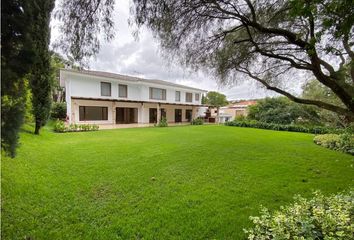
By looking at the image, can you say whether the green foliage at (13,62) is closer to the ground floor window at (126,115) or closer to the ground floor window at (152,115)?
the ground floor window at (126,115)

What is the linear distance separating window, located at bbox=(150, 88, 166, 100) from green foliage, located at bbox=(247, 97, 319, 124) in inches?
443

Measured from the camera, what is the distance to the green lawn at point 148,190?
3152mm

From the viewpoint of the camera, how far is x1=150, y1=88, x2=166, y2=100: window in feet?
77.9

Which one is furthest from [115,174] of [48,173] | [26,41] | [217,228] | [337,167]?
[337,167]

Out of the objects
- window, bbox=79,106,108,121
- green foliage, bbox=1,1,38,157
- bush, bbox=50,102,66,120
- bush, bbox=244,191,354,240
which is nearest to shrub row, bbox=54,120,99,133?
window, bbox=79,106,108,121

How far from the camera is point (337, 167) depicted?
22.3 ft

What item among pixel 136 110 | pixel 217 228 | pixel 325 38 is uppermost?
pixel 325 38

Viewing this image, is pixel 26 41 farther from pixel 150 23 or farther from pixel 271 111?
pixel 271 111

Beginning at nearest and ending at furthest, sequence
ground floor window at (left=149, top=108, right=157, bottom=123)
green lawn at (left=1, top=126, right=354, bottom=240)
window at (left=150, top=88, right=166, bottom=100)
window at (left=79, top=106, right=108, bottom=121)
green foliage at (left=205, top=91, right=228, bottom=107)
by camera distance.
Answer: green lawn at (left=1, top=126, right=354, bottom=240) < window at (left=79, top=106, right=108, bottom=121) < window at (left=150, top=88, right=166, bottom=100) < ground floor window at (left=149, top=108, right=157, bottom=123) < green foliage at (left=205, top=91, right=228, bottom=107)

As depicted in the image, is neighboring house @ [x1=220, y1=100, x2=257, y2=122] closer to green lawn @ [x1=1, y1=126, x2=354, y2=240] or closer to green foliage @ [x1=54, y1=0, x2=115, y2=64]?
green lawn @ [x1=1, y1=126, x2=354, y2=240]

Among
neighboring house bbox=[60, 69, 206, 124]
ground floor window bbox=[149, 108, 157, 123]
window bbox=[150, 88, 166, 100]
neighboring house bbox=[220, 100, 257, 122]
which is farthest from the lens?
neighboring house bbox=[220, 100, 257, 122]

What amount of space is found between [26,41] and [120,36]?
2.85m

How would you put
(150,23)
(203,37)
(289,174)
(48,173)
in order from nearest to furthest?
(150,23) < (48,173) < (289,174) < (203,37)

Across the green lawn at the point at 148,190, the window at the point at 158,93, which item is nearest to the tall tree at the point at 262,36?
the green lawn at the point at 148,190
